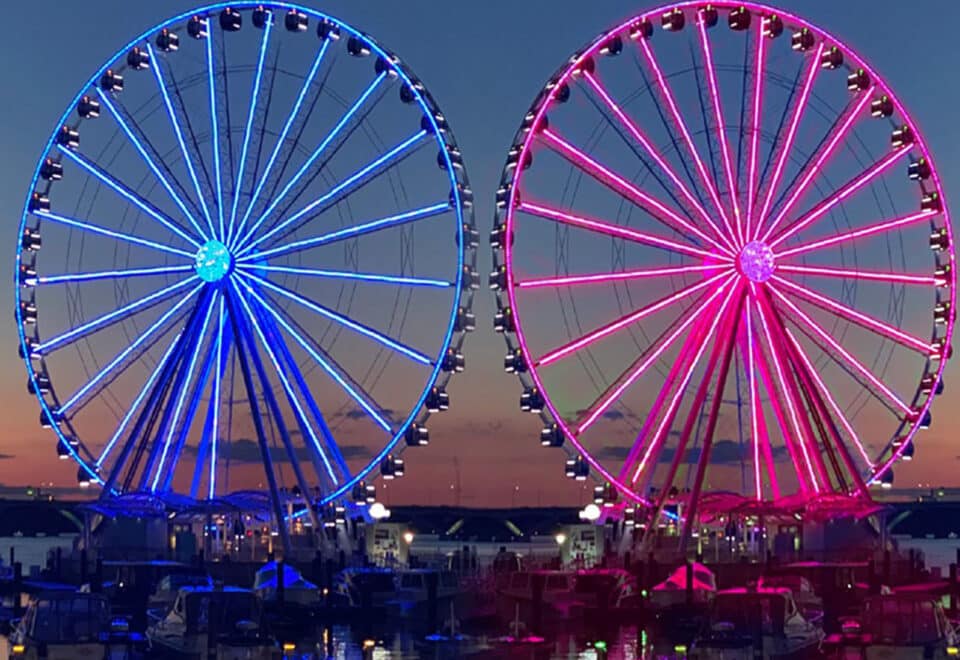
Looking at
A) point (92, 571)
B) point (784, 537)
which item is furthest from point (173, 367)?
point (784, 537)

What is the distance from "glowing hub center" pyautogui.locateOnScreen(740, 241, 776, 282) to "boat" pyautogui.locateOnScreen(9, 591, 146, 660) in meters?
25.3

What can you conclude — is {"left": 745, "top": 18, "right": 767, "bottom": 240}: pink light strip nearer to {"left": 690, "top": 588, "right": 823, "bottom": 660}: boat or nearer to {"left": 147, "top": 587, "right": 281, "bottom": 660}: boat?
{"left": 690, "top": 588, "right": 823, "bottom": 660}: boat

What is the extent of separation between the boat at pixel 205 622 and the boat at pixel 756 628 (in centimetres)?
1150

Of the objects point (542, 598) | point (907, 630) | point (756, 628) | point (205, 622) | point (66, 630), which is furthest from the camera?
point (542, 598)

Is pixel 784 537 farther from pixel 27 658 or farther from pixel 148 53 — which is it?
pixel 27 658

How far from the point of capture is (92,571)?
255ft

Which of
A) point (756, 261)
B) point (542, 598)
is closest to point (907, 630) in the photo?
point (756, 261)

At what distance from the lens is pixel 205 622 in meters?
51.7

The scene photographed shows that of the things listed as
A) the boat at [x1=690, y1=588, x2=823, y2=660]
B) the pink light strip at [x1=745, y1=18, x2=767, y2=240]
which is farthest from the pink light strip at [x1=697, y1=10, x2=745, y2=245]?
the boat at [x1=690, y1=588, x2=823, y2=660]

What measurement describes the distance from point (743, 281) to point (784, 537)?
1852 cm

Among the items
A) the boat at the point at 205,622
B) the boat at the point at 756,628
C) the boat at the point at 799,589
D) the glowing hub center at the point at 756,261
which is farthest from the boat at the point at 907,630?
the glowing hub center at the point at 756,261

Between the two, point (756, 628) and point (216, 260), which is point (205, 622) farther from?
point (216, 260)

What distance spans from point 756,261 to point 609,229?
554cm

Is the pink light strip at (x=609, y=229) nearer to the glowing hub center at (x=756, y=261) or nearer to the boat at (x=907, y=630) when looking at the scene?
the glowing hub center at (x=756, y=261)
